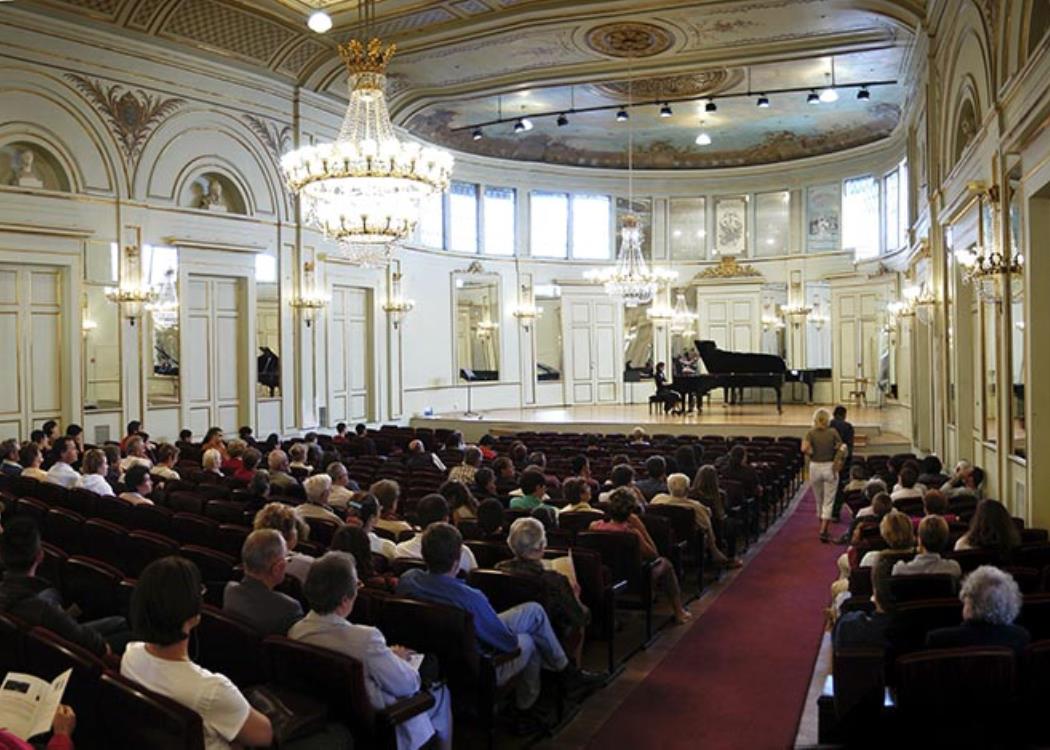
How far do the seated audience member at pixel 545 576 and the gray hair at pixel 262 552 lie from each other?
1.29 metres

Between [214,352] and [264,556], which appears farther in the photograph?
[214,352]

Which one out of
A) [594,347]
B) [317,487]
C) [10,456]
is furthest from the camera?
[594,347]

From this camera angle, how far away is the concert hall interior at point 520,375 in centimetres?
352

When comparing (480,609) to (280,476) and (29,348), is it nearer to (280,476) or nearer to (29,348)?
(280,476)

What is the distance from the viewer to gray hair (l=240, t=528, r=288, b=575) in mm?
3693

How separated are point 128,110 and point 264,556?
11.6 metres

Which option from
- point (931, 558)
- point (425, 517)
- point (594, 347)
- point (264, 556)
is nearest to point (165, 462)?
point (425, 517)

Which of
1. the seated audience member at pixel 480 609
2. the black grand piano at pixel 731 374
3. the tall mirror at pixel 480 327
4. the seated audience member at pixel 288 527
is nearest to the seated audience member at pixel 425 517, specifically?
the seated audience member at pixel 288 527

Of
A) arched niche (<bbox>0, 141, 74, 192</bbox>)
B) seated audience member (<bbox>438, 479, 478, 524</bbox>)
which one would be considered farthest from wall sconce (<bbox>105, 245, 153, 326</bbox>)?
seated audience member (<bbox>438, 479, 478, 524</bbox>)

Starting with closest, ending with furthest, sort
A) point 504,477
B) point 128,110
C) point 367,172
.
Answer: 1. point 504,477
2. point 367,172
3. point 128,110

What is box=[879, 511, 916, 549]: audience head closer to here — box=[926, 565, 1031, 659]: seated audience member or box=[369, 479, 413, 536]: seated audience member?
box=[926, 565, 1031, 659]: seated audience member

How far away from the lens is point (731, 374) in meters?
19.4

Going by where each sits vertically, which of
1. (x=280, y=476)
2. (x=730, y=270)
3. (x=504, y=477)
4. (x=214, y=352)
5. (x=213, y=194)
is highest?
(x=213, y=194)

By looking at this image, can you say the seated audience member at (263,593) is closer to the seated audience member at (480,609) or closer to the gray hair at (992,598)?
the seated audience member at (480,609)
